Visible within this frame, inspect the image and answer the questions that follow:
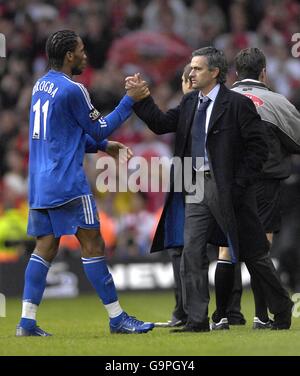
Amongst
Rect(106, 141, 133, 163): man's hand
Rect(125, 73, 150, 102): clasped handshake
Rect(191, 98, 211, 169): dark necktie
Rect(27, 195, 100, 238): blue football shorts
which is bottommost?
Rect(27, 195, 100, 238): blue football shorts

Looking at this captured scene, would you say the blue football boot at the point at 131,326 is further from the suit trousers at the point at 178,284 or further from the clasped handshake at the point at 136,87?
the clasped handshake at the point at 136,87

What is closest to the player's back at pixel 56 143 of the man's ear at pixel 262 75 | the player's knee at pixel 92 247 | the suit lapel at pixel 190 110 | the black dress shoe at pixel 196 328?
the player's knee at pixel 92 247

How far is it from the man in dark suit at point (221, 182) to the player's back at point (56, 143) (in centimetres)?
59

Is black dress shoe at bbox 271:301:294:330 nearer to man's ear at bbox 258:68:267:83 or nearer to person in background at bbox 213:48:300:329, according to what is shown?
person in background at bbox 213:48:300:329

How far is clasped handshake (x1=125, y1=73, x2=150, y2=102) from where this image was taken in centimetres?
931

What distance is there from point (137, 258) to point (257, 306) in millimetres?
6353

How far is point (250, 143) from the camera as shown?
9.16m

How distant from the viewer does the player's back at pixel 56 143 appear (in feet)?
29.5

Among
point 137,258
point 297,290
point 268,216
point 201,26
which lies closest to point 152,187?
point 137,258

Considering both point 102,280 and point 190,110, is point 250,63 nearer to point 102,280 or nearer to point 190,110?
point 190,110

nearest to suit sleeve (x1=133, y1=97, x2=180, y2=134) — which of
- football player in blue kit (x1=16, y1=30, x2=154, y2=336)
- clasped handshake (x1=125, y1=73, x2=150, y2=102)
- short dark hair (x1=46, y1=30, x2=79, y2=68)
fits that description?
clasped handshake (x1=125, y1=73, x2=150, y2=102)

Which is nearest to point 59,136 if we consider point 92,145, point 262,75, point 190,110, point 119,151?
point 92,145

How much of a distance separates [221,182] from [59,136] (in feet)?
4.16

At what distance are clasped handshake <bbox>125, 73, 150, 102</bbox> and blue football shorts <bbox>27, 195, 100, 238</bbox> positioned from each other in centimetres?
89
